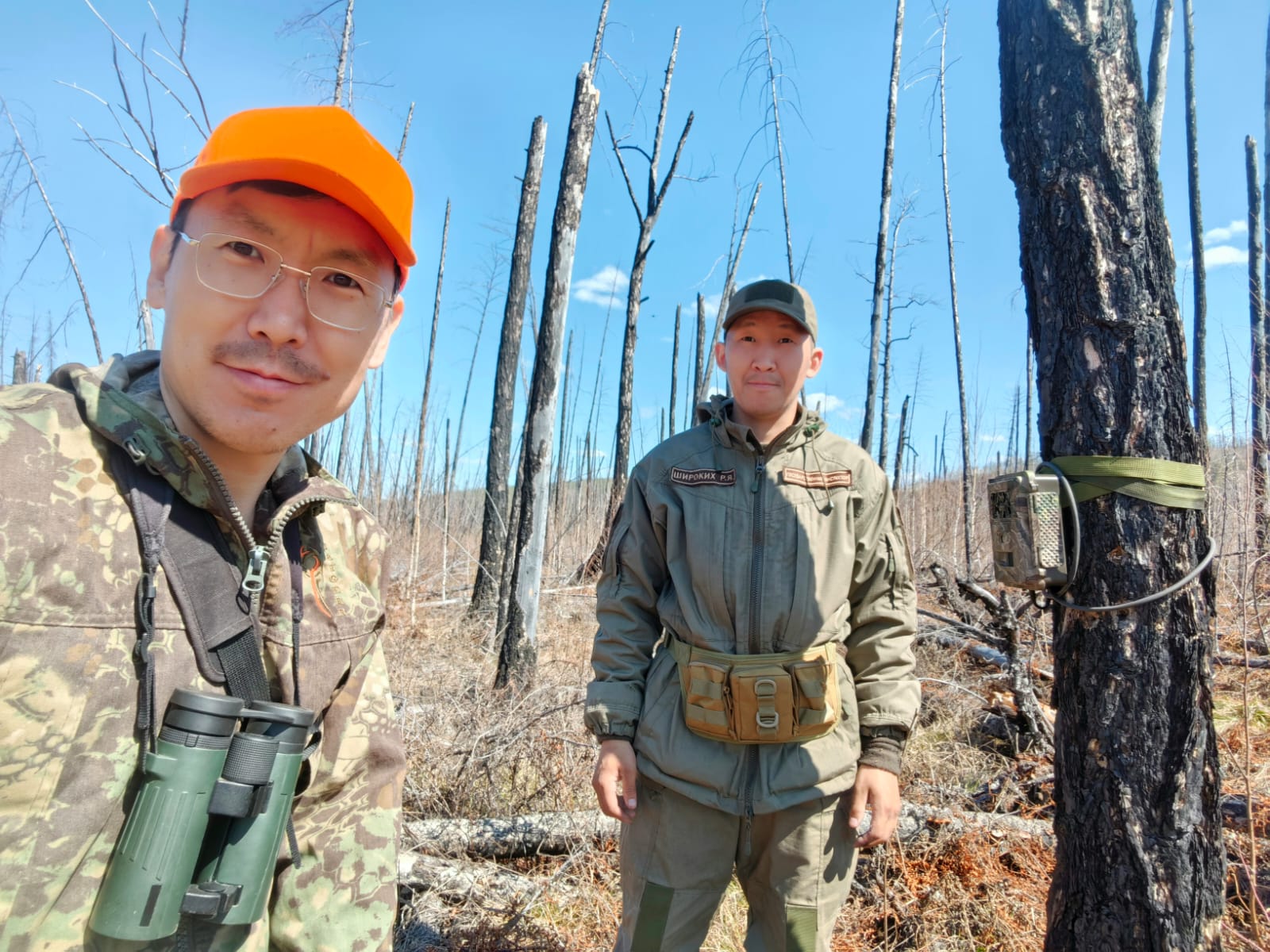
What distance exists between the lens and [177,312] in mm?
908

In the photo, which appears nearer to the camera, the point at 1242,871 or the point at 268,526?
Result: the point at 268,526

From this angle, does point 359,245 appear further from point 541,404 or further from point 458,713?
point 541,404

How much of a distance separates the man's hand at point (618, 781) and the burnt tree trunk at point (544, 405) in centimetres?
338

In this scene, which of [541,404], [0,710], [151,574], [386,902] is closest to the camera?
[0,710]

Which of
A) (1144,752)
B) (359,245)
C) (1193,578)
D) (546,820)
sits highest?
(359,245)

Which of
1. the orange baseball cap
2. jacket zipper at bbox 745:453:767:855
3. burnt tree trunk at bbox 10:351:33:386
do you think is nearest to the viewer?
the orange baseball cap

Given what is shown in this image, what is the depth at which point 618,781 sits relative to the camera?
67.7 inches

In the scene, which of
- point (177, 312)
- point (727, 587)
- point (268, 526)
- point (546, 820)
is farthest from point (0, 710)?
point (546, 820)

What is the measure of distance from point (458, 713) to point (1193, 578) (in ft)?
11.1

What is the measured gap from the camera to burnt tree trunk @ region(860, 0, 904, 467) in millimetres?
8547

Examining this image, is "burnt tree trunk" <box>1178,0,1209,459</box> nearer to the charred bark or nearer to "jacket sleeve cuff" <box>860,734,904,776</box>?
the charred bark

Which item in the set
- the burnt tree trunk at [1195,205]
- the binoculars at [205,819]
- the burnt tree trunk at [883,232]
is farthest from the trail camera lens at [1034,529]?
the burnt tree trunk at [1195,205]

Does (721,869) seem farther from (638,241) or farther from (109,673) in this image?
(638,241)

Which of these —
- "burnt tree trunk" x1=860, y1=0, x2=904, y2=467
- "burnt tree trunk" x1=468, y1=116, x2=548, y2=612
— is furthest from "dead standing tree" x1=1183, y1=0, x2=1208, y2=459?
"burnt tree trunk" x1=468, y1=116, x2=548, y2=612
